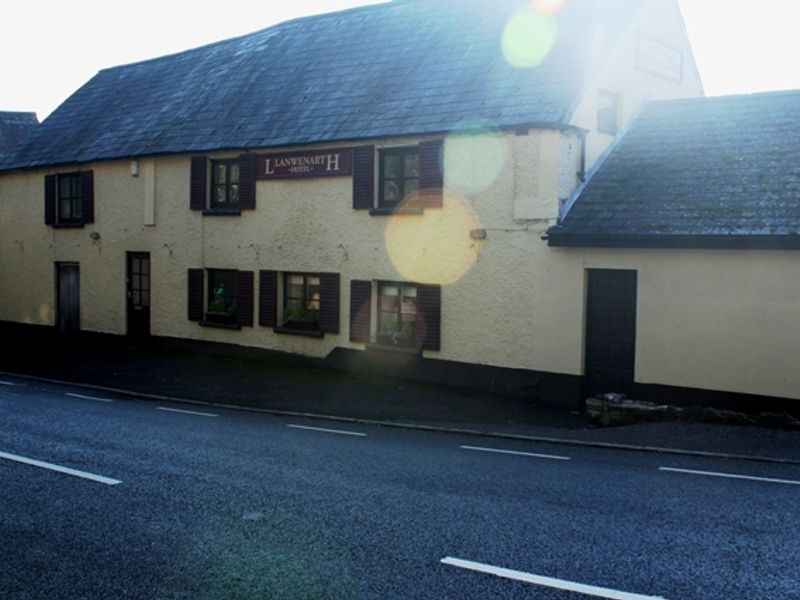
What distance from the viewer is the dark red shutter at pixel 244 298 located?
2058 centimetres

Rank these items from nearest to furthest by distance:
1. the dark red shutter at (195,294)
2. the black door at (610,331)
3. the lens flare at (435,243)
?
the black door at (610,331), the lens flare at (435,243), the dark red shutter at (195,294)

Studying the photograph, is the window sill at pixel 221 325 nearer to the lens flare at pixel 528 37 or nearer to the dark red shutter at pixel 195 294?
the dark red shutter at pixel 195 294

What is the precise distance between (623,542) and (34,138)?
2563 cm

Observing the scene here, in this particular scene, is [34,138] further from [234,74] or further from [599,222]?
[599,222]

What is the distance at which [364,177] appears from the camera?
18.1 meters

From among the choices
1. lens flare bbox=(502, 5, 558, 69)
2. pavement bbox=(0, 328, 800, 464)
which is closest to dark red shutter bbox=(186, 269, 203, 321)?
pavement bbox=(0, 328, 800, 464)

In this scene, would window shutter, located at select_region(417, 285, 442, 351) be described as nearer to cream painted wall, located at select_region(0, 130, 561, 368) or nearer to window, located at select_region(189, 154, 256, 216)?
cream painted wall, located at select_region(0, 130, 561, 368)

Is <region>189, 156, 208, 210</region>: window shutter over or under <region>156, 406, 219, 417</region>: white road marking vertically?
over

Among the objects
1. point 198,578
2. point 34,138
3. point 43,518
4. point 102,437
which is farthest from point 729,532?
point 34,138

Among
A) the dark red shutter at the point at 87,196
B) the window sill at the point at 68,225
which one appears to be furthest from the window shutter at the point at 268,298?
the window sill at the point at 68,225

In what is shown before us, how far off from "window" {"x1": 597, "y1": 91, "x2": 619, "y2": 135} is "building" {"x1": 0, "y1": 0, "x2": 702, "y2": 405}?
49 millimetres

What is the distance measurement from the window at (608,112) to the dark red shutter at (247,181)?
8297 mm

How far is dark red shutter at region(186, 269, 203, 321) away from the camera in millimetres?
21672

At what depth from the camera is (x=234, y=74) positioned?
77.4 ft
